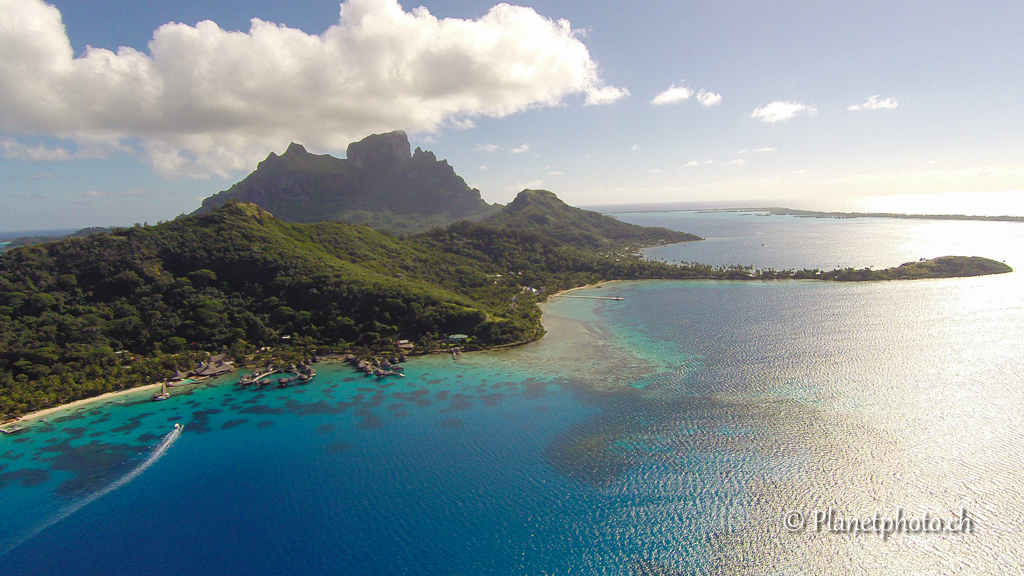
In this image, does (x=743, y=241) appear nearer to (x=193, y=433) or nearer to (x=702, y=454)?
(x=702, y=454)

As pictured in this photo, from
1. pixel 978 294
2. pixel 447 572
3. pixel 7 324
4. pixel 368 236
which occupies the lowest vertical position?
pixel 447 572

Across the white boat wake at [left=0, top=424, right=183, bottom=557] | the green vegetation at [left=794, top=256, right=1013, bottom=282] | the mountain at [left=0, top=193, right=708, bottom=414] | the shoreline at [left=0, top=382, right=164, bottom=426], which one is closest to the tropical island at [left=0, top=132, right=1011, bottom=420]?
the mountain at [left=0, top=193, right=708, bottom=414]

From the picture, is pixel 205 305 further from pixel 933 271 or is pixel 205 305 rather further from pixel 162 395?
pixel 933 271

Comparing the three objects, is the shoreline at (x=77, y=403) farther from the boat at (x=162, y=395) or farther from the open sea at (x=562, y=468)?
the boat at (x=162, y=395)

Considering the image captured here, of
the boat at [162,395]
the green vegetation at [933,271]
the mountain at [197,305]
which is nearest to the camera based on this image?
the boat at [162,395]

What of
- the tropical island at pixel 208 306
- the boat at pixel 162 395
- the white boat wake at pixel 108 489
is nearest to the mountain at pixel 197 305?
the tropical island at pixel 208 306

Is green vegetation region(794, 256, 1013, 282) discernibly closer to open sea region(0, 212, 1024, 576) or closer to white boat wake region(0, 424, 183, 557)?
open sea region(0, 212, 1024, 576)

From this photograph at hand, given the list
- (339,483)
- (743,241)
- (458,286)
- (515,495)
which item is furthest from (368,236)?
(743,241)
